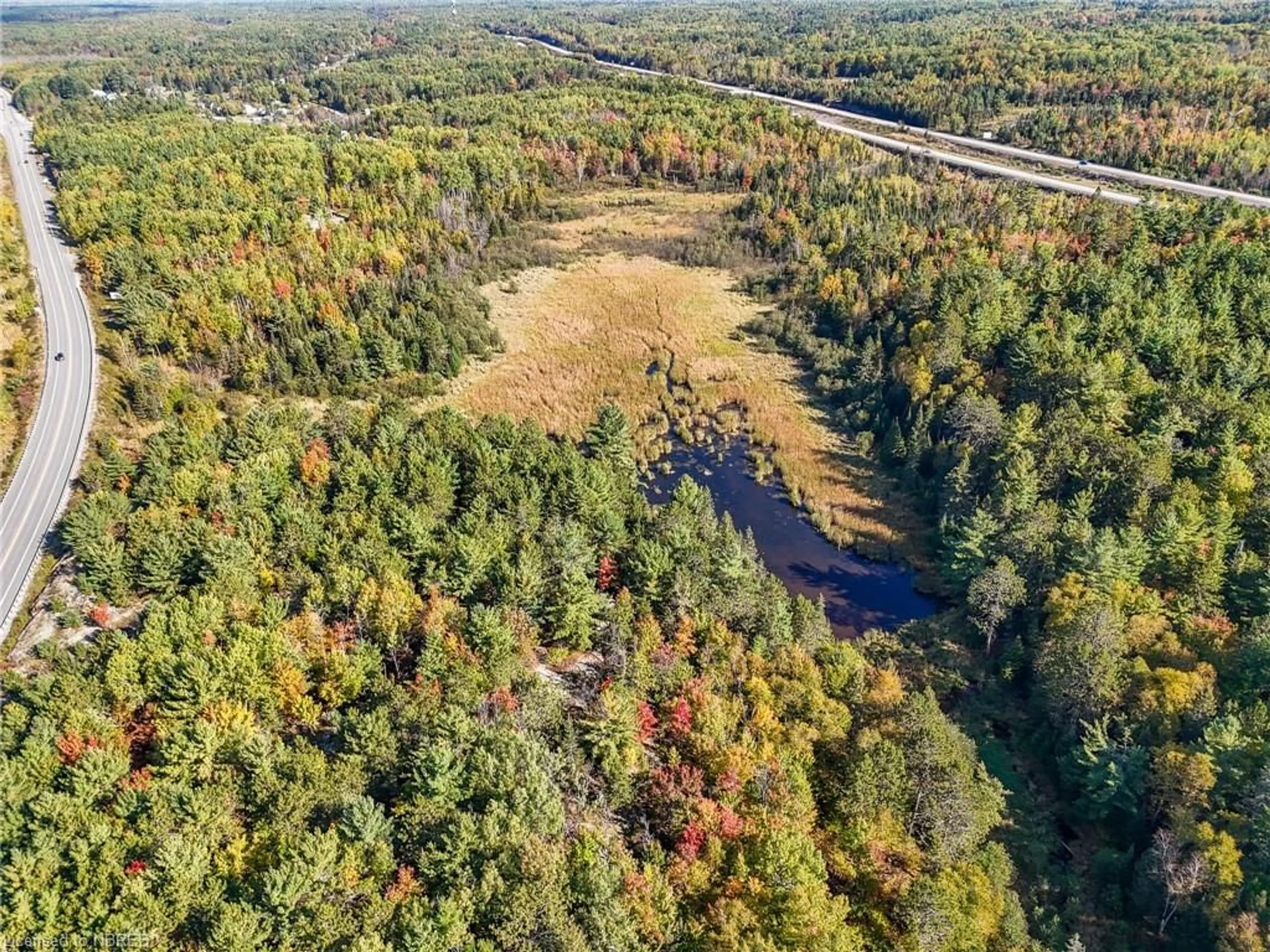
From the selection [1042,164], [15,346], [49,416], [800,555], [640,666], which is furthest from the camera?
[1042,164]

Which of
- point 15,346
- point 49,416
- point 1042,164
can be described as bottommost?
point 49,416

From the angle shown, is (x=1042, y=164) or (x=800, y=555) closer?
(x=800, y=555)

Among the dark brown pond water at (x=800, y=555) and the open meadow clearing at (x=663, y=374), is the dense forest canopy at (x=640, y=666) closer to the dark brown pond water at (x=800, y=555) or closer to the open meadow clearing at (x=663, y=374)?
the dark brown pond water at (x=800, y=555)

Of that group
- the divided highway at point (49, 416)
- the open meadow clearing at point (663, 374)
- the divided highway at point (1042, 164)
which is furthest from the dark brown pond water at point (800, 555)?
the divided highway at point (1042, 164)

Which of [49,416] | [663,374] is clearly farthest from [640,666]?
[49,416]

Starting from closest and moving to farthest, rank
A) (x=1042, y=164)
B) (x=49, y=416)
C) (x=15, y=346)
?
(x=49, y=416)
(x=15, y=346)
(x=1042, y=164)

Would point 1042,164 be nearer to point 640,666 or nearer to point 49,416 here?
point 640,666
